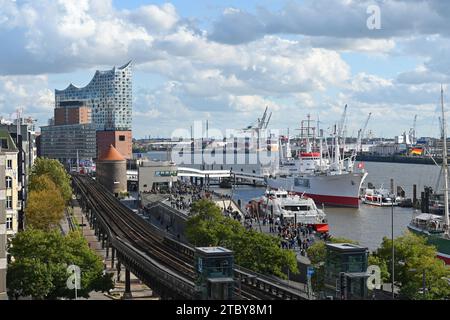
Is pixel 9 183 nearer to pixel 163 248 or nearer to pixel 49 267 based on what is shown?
pixel 163 248

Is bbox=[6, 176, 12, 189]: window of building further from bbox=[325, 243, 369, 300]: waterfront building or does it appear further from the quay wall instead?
the quay wall

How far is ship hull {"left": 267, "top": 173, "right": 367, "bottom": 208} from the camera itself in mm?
55562

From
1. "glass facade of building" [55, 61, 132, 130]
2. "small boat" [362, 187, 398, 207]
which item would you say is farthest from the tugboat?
"glass facade of building" [55, 61, 132, 130]

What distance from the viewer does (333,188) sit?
189 feet

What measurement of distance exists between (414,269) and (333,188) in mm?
40135

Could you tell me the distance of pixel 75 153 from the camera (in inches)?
4456

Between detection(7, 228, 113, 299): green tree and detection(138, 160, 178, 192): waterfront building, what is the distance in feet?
131

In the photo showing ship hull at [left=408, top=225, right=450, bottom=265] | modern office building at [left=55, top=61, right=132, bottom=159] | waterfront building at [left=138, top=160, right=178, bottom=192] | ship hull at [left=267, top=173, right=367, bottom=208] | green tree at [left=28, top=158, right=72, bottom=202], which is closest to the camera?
ship hull at [left=408, top=225, right=450, bottom=265]

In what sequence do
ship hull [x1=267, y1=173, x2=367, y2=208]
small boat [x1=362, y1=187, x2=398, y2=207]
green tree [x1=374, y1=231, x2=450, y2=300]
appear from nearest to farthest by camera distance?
1. green tree [x1=374, y1=231, x2=450, y2=300]
2. small boat [x1=362, y1=187, x2=398, y2=207]
3. ship hull [x1=267, y1=173, x2=367, y2=208]

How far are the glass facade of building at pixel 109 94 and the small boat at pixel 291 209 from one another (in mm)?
119467

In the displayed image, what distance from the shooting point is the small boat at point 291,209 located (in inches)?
1591

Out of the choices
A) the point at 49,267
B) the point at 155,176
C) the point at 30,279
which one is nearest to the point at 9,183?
the point at 49,267
